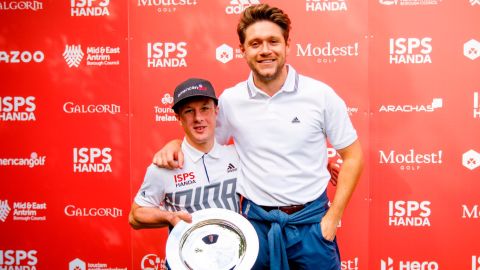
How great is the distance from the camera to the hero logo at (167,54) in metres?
3.05

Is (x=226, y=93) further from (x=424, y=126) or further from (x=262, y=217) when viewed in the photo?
(x=424, y=126)

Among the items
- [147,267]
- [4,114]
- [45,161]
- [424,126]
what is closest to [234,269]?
[147,267]

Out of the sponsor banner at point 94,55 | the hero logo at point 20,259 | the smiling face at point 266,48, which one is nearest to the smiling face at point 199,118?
the smiling face at point 266,48

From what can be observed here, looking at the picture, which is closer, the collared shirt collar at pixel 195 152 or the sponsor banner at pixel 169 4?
the collared shirt collar at pixel 195 152

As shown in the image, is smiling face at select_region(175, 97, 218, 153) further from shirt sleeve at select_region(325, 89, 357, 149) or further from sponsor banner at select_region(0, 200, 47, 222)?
sponsor banner at select_region(0, 200, 47, 222)

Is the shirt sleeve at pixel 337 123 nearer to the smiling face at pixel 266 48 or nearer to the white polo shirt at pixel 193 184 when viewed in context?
the smiling face at pixel 266 48

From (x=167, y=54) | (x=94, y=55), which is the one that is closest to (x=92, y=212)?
(x=94, y=55)

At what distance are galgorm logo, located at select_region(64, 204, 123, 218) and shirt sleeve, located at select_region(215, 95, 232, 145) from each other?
48.3 inches

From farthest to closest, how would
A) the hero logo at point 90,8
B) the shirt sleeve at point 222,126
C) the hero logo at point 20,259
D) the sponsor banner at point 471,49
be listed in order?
the hero logo at point 20,259 → the hero logo at point 90,8 → the sponsor banner at point 471,49 → the shirt sleeve at point 222,126

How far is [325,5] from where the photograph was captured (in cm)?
294

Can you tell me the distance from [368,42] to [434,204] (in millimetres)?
1154

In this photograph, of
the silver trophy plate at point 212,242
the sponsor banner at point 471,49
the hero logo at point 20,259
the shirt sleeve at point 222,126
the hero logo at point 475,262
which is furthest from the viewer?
the hero logo at point 20,259

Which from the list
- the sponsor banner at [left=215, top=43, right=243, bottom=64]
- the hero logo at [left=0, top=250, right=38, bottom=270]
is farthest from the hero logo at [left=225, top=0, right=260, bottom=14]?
the hero logo at [left=0, top=250, right=38, bottom=270]

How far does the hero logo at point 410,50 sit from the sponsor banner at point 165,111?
1508mm
